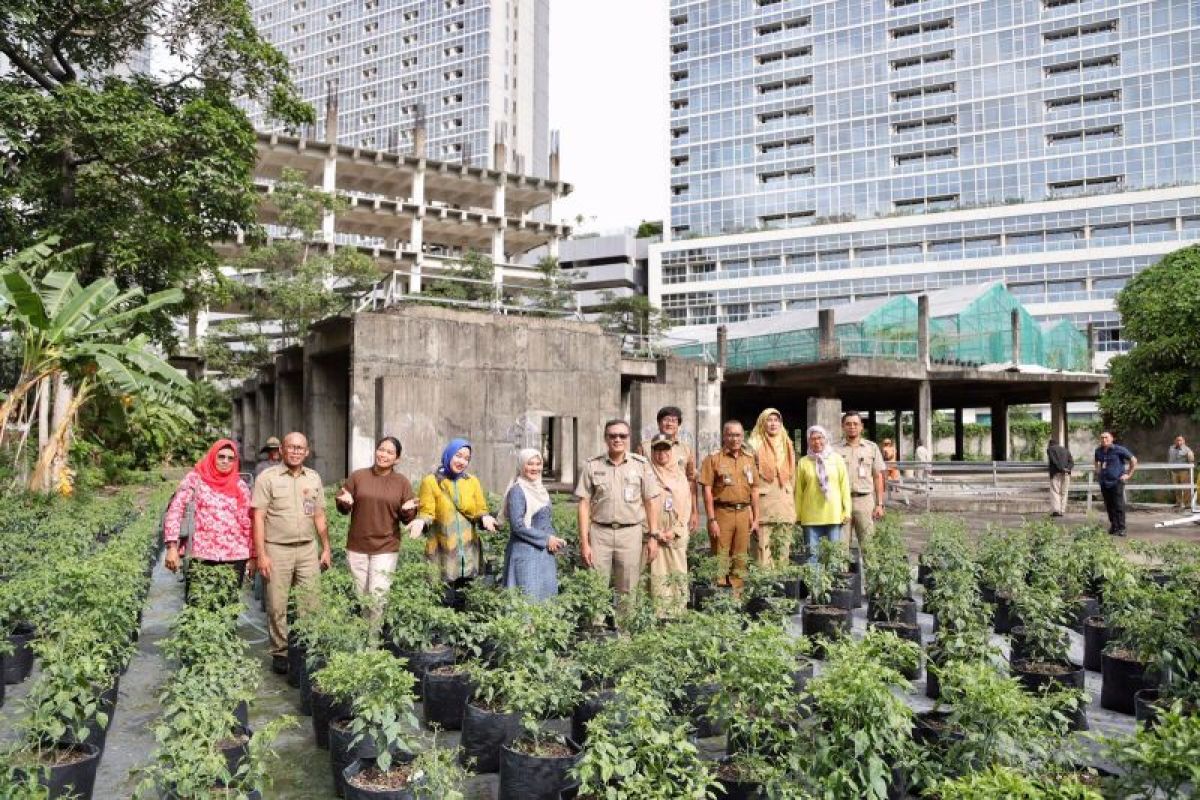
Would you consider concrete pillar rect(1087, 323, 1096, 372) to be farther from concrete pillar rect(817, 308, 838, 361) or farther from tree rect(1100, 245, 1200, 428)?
concrete pillar rect(817, 308, 838, 361)

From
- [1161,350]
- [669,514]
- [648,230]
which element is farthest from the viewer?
[648,230]

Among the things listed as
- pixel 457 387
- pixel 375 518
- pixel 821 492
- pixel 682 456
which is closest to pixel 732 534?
pixel 682 456

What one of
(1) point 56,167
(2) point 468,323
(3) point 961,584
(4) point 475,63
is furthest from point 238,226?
(4) point 475,63

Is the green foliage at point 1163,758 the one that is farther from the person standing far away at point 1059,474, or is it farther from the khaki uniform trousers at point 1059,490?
the khaki uniform trousers at point 1059,490

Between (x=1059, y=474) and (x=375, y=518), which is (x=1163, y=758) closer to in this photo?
(x=375, y=518)

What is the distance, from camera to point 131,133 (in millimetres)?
12898

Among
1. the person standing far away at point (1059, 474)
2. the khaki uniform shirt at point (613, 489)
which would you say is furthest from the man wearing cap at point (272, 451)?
the person standing far away at point (1059, 474)

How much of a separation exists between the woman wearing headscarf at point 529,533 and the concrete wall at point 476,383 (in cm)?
820

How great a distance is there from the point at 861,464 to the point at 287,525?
17.1 ft

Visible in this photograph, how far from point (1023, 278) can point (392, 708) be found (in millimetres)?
60148

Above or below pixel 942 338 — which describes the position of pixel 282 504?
below

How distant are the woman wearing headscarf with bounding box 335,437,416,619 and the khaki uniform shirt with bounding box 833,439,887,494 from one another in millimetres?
4258

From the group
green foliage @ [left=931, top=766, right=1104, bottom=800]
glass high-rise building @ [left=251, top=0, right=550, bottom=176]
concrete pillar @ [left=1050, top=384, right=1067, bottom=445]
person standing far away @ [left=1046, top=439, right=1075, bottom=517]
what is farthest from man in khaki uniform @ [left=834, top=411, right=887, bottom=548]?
glass high-rise building @ [left=251, top=0, right=550, bottom=176]

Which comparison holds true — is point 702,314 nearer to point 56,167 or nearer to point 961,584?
point 56,167
